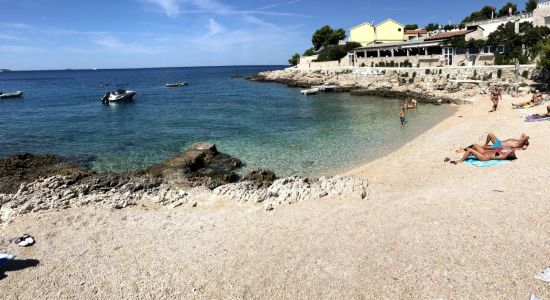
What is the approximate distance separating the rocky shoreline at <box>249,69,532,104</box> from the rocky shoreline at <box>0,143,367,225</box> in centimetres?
3007

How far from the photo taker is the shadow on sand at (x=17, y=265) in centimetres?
914

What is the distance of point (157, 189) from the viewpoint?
15.2 metres

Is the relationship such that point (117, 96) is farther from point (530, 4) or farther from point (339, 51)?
point (530, 4)

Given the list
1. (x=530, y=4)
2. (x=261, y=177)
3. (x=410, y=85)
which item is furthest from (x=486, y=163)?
(x=530, y=4)

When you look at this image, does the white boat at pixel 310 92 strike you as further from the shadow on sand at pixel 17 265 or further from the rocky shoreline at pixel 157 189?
the shadow on sand at pixel 17 265

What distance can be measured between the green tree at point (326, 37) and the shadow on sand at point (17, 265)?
307ft

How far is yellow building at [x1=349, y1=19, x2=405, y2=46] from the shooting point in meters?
79.8

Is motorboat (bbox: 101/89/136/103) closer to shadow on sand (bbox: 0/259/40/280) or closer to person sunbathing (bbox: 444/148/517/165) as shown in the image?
shadow on sand (bbox: 0/259/40/280)

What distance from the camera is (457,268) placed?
26.7ft

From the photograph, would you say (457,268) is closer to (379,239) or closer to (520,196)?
(379,239)

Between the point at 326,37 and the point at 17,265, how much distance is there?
3776 inches

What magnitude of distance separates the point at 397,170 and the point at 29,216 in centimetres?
1510

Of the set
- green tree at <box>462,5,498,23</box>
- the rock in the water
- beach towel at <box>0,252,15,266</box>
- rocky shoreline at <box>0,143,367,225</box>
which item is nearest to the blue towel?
rocky shoreline at <box>0,143,367,225</box>

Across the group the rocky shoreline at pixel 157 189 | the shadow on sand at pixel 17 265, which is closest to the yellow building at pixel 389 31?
the rocky shoreline at pixel 157 189
